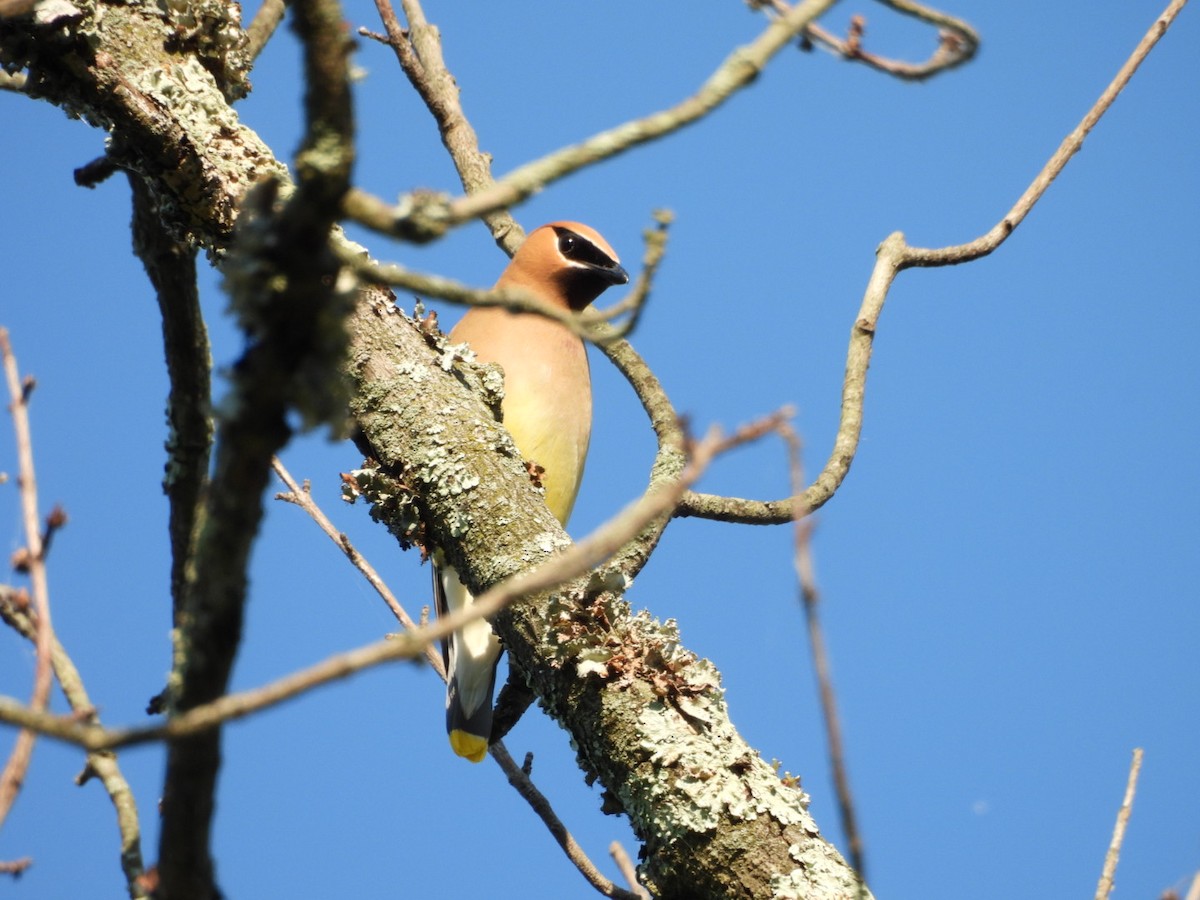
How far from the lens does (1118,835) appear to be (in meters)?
2.23

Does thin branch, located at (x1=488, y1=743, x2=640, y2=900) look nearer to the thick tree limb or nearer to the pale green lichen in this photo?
the thick tree limb

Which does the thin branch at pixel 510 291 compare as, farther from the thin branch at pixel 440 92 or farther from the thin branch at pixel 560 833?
the thin branch at pixel 440 92

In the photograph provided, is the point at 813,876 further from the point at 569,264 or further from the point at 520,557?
the point at 569,264

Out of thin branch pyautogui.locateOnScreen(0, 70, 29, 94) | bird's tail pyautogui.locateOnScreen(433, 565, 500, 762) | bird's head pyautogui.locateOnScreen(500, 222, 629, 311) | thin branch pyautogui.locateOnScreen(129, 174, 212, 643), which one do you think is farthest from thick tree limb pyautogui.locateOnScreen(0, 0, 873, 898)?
bird's head pyautogui.locateOnScreen(500, 222, 629, 311)

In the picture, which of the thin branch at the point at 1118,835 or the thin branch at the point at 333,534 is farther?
the thin branch at the point at 333,534

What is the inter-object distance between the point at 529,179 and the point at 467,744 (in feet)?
11.8

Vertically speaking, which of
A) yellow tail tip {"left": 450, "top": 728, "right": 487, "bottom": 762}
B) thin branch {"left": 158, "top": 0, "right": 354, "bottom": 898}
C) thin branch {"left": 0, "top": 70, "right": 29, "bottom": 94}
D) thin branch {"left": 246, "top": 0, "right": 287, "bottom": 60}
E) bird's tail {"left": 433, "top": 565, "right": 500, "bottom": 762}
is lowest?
thin branch {"left": 158, "top": 0, "right": 354, "bottom": 898}

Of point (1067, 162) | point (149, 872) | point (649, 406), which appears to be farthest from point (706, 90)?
point (649, 406)

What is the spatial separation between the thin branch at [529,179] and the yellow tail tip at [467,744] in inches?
138

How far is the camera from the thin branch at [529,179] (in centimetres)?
129

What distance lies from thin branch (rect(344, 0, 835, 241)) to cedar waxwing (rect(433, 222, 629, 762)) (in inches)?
127

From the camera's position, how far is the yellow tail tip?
4.61 metres

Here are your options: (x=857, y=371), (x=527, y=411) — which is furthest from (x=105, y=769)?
(x=527, y=411)

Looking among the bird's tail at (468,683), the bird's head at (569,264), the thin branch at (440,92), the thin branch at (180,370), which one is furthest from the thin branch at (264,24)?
the bird's tail at (468,683)
